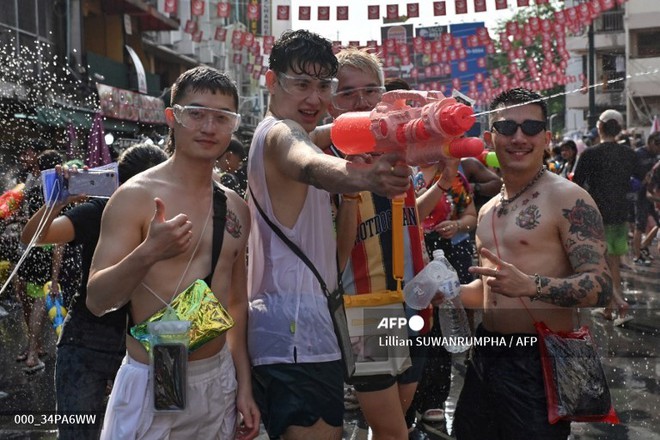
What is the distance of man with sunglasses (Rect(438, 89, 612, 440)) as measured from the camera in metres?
2.88

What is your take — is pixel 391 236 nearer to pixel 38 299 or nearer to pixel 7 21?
→ pixel 38 299

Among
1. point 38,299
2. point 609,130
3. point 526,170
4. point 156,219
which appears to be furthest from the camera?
point 609,130

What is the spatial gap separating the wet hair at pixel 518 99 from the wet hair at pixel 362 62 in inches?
21.8

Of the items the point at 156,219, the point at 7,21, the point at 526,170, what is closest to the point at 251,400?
the point at 156,219

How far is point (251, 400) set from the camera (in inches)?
111

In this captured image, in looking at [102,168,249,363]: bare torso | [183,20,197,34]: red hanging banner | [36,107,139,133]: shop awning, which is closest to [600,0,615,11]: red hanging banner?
[183,20,197,34]: red hanging banner

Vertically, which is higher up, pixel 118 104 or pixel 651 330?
pixel 118 104

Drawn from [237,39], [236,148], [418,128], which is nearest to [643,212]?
[237,39]

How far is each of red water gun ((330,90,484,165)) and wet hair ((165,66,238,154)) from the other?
3.02ft

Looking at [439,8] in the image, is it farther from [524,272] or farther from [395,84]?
[524,272]

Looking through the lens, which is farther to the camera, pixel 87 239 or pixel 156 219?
pixel 87 239

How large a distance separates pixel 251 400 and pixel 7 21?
16.0 m

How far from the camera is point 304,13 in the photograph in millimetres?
9625

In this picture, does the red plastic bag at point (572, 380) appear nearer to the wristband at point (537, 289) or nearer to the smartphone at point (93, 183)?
the wristband at point (537, 289)
